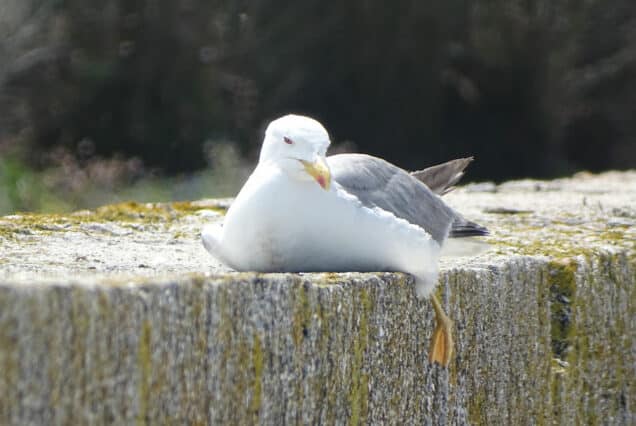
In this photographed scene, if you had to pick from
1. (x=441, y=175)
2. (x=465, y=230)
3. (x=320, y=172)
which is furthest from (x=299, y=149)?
(x=441, y=175)

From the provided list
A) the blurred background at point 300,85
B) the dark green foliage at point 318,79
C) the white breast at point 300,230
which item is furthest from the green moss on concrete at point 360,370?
the dark green foliage at point 318,79

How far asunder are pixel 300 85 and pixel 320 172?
30.5 ft

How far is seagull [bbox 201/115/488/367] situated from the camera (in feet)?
9.27

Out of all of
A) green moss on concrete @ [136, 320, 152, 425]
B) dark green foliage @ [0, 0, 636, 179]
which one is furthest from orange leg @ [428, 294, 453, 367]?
dark green foliage @ [0, 0, 636, 179]

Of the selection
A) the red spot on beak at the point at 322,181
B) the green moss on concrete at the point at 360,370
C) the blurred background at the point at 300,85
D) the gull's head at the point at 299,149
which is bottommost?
the green moss on concrete at the point at 360,370

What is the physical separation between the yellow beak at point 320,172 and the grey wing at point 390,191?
0.80ft

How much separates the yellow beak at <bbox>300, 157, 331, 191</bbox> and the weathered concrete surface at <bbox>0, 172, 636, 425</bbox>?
0.22m

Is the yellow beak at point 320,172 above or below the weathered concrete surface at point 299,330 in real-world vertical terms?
above

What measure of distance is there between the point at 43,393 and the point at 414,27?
10.6 metres

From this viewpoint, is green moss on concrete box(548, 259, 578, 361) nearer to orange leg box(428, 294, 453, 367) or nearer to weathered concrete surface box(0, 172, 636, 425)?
weathered concrete surface box(0, 172, 636, 425)

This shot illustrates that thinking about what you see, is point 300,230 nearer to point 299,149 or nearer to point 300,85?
point 299,149

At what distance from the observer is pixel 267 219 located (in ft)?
9.21

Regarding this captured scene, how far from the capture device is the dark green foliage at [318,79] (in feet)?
35.7

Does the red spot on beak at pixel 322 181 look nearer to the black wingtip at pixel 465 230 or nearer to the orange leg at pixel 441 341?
the orange leg at pixel 441 341
